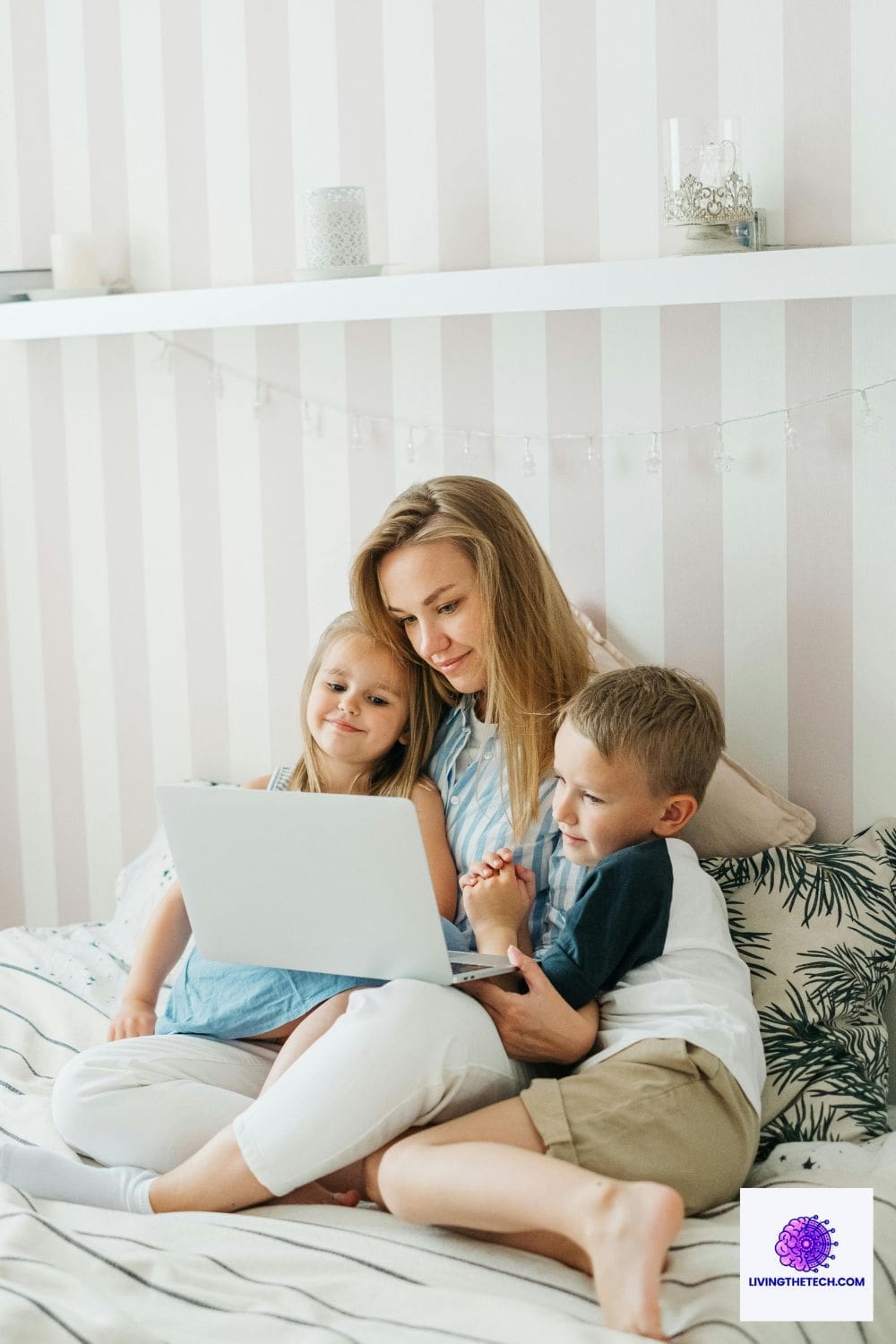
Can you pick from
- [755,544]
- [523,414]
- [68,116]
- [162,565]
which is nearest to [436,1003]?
[755,544]

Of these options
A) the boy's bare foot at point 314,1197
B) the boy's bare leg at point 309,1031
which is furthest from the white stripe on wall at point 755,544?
the boy's bare foot at point 314,1197

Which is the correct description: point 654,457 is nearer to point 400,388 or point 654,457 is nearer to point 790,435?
point 790,435

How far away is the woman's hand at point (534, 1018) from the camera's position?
4.87 feet

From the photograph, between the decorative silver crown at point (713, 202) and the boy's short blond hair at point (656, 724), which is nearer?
the boy's short blond hair at point (656, 724)

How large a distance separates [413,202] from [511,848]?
0.96 metres

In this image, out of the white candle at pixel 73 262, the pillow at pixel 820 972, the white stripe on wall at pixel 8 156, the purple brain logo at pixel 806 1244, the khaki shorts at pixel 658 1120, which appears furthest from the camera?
the white stripe on wall at pixel 8 156

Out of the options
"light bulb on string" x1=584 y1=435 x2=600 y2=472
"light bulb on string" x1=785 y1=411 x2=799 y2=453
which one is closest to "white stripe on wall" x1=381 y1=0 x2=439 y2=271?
"light bulb on string" x1=584 y1=435 x2=600 y2=472

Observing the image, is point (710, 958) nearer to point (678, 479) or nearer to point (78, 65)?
point (678, 479)

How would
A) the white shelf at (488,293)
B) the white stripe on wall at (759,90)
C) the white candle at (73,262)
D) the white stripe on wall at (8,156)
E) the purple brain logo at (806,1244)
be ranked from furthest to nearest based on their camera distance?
the white stripe on wall at (8,156) → the white candle at (73,262) → the white stripe on wall at (759,90) → the white shelf at (488,293) → the purple brain logo at (806,1244)

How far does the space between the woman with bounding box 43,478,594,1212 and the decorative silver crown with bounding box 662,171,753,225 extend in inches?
16.3

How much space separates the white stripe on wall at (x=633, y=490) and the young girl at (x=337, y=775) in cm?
33

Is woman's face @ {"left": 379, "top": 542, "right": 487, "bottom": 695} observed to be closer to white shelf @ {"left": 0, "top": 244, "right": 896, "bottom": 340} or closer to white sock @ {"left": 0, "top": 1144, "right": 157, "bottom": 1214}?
white shelf @ {"left": 0, "top": 244, "right": 896, "bottom": 340}

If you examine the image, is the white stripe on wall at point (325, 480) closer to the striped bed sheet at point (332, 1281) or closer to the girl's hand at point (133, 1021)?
the girl's hand at point (133, 1021)

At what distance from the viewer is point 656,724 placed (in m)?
1.58
